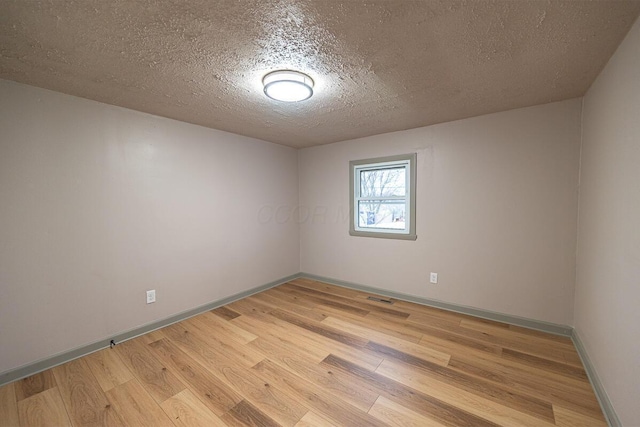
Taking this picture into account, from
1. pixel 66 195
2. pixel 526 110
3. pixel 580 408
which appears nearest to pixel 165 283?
pixel 66 195

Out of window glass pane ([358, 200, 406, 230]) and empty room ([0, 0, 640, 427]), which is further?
window glass pane ([358, 200, 406, 230])

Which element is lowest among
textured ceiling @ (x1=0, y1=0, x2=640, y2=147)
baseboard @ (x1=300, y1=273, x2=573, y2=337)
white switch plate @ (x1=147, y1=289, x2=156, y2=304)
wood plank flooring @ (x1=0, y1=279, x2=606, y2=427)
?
wood plank flooring @ (x1=0, y1=279, x2=606, y2=427)

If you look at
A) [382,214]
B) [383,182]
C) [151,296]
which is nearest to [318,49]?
[383,182]

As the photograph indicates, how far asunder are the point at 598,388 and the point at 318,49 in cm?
280

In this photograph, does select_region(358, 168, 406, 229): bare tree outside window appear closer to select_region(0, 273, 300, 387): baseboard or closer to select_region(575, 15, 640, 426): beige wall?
select_region(575, 15, 640, 426): beige wall

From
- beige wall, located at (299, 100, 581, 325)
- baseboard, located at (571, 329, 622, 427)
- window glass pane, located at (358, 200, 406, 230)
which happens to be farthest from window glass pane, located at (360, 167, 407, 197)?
baseboard, located at (571, 329, 622, 427)

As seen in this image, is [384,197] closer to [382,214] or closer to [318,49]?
[382,214]

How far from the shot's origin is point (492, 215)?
2.71 m

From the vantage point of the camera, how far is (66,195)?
2094mm

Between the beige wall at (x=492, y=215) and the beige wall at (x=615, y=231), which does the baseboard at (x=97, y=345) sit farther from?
the beige wall at (x=615, y=231)

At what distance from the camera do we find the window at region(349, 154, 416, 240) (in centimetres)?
326

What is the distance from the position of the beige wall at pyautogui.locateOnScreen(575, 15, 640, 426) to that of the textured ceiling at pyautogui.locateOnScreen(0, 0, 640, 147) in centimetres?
22

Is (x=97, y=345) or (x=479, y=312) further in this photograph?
(x=479, y=312)

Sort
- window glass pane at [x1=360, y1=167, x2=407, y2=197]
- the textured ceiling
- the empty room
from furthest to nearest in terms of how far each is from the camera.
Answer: window glass pane at [x1=360, y1=167, x2=407, y2=197]
the empty room
the textured ceiling
